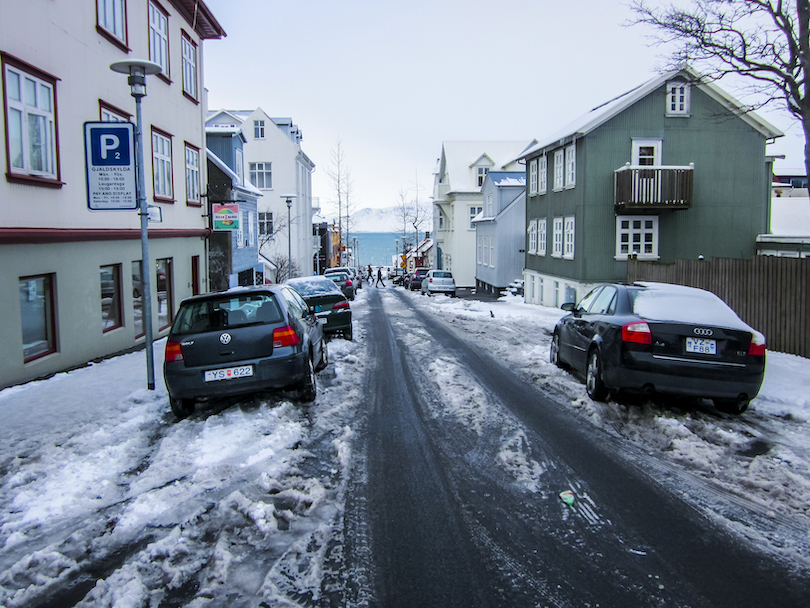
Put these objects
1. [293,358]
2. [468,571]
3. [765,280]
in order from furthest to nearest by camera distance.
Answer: [765,280], [293,358], [468,571]

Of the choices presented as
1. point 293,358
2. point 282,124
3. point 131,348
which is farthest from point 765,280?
point 282,124

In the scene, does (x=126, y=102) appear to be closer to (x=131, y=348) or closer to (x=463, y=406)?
(x=131, y=348)

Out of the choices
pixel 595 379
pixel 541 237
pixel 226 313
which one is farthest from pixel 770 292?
pixel 541 237

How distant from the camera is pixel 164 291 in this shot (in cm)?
1764

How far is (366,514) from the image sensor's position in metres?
4.77

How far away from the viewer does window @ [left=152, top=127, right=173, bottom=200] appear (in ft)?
54.1

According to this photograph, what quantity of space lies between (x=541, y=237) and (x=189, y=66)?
58.9 ft

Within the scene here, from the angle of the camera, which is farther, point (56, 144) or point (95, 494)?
point (56, 144)

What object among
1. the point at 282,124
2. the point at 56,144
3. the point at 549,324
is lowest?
the point at 549,324

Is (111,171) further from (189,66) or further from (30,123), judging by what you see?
(189,66)

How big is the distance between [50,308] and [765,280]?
13.2m

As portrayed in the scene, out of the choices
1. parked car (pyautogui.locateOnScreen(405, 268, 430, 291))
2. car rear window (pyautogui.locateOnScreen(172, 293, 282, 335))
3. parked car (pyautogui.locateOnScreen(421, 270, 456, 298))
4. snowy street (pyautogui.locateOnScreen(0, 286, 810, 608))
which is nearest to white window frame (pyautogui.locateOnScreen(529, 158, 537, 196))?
parked car (pyautogui.locateOnScreen(421, 270, 456, 298))

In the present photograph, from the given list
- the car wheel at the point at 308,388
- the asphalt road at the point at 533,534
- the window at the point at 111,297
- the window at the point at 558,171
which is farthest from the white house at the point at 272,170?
the asphalt road at the point at 533,534

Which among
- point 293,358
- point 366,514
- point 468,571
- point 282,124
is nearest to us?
point 468,571
